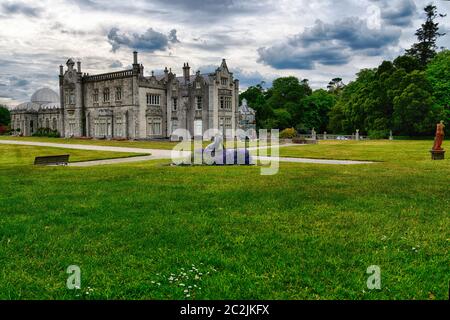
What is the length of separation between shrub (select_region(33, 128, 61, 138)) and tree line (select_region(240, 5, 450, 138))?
34.8m

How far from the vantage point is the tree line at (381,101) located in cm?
5228

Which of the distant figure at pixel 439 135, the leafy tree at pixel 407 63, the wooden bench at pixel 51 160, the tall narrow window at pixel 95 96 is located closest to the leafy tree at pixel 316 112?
the leafy tree at pixel 407 63

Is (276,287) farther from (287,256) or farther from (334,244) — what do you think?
(334,244)

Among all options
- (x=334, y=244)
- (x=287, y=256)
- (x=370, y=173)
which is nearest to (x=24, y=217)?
(x=287, y=256)

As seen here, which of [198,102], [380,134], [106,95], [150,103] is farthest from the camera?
[106,95]

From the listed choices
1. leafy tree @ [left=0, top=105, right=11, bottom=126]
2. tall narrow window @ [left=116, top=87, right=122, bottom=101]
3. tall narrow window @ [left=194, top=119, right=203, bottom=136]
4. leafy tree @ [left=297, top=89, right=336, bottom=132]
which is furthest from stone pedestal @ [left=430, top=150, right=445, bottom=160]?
leafy tree @ [left=0, top=105, right=11, bottom=126]

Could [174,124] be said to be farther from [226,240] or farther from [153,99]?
[226,240]

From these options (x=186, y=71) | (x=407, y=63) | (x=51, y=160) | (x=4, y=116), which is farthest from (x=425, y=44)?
(x=4, y=116)

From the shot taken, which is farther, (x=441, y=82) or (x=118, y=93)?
(x=118, y=93)

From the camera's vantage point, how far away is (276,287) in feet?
14.9

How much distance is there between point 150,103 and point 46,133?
2525 centimetres

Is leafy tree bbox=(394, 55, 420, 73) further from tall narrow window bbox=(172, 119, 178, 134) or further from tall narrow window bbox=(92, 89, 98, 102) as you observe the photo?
tall narrow window bbox=(92, 89, 98, 102)

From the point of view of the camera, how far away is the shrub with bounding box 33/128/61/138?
67369 mm

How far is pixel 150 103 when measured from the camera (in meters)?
56.3
